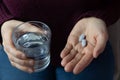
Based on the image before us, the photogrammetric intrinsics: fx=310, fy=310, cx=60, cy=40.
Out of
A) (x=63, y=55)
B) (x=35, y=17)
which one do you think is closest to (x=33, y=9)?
(x=35, y=17)

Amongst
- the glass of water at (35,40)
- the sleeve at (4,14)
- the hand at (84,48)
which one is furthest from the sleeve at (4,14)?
the hand at (84,48)

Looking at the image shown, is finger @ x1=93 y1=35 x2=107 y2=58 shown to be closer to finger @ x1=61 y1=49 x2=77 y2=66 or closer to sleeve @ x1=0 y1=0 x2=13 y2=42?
finger @ x1=61 y1=49 x2=77 y2=66

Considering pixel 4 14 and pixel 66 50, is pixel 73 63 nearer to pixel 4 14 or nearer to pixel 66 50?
pixel 66 50

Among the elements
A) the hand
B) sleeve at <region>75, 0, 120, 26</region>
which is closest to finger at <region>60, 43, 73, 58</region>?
the hand

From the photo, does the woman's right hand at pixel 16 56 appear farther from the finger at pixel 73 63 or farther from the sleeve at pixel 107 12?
the sleeve at pixel 107 12

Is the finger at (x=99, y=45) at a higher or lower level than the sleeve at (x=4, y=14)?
higher

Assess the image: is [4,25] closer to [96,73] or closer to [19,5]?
[19,5]
